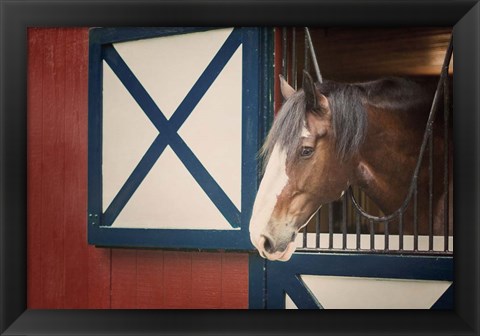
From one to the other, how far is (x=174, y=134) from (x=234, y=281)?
25.0 inches

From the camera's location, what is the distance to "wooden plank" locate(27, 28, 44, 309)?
7.15 feet

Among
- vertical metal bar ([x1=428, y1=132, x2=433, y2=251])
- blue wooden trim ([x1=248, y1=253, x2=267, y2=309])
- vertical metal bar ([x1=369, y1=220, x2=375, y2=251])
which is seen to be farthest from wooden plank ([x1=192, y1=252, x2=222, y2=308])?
vertical metal bar ([x1=428, y1=132, x2=433, y2=251])

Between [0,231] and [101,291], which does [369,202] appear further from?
[0,231]

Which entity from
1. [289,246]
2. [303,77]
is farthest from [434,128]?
[289,246]

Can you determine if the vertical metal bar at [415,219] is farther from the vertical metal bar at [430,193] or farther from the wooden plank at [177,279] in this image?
the wooden plank at [177,279]

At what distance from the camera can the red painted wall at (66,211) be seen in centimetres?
218

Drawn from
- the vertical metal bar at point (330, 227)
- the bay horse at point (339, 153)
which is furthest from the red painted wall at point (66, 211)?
the vertical metal bar at point (330, 227)

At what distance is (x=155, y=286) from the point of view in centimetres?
219

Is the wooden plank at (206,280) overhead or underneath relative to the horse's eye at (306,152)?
underneath

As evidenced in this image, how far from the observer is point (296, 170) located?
202 cm

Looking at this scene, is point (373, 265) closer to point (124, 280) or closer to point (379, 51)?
point (379, 51)

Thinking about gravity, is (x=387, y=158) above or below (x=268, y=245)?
above

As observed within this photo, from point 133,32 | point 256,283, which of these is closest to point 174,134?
point 133,32

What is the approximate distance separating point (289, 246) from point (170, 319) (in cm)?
56
